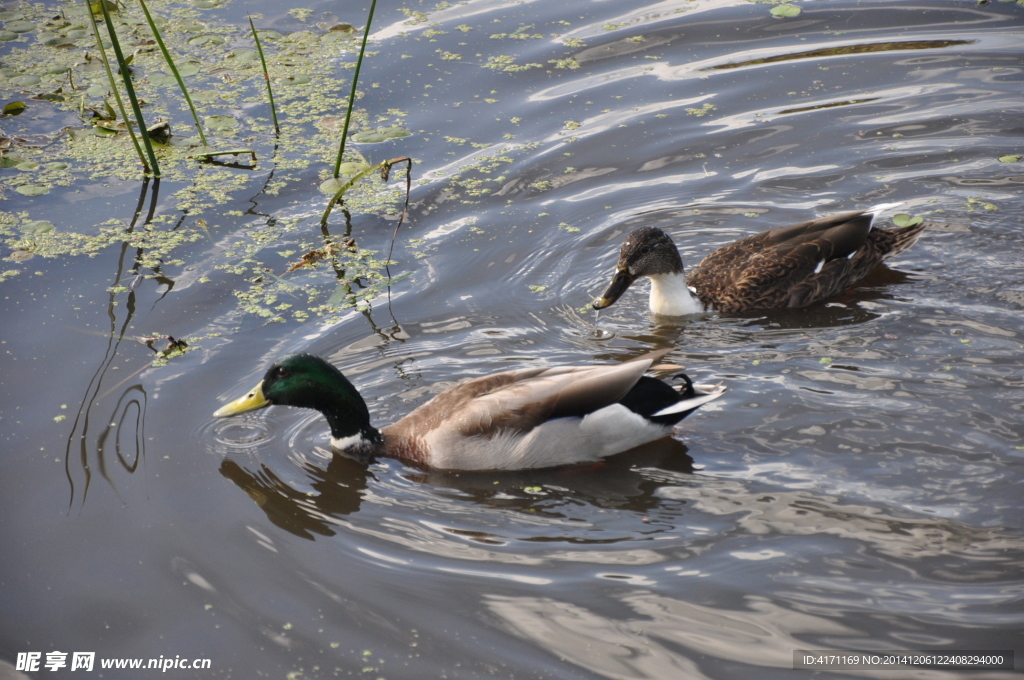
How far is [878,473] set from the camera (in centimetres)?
477

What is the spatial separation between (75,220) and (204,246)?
1.18 metres

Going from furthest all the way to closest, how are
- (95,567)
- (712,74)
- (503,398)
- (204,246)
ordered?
(712,74), (204,246), (503,398), (95,567)

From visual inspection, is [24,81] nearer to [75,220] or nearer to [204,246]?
[75,220]

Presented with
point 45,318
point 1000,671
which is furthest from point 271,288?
point 1000,671

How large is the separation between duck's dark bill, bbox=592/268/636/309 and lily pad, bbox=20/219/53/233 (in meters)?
4.19

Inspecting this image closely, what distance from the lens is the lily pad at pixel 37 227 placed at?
726cm

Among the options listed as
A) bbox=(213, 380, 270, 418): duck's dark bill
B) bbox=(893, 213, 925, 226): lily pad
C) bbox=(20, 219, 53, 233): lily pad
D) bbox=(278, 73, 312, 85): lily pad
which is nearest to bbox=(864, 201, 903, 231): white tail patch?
bbox=(893, 213, 925, 226): lily pad

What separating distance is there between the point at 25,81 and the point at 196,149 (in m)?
2.39

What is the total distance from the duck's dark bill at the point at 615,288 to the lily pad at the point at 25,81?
6261mm

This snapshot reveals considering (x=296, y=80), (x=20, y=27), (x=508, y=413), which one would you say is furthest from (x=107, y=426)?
(x=20, y=27)

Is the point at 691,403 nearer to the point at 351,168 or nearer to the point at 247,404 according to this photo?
the point at 247,404

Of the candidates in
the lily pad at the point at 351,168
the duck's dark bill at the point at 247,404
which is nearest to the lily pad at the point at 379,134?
the lily pad at the point at 351,168

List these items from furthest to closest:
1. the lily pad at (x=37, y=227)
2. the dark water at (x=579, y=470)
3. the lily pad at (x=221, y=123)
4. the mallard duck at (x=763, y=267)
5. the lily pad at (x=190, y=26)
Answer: the lily pad at (x=190, y=26), the lily pad at (x=221, y=123), the lily pad at (x=37, y=227), the mallard duck at (x=763, y=267), the dark water at (x=579, y=470)

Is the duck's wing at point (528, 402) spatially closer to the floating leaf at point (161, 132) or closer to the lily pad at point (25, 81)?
the floating leaf at point (161, 132)
